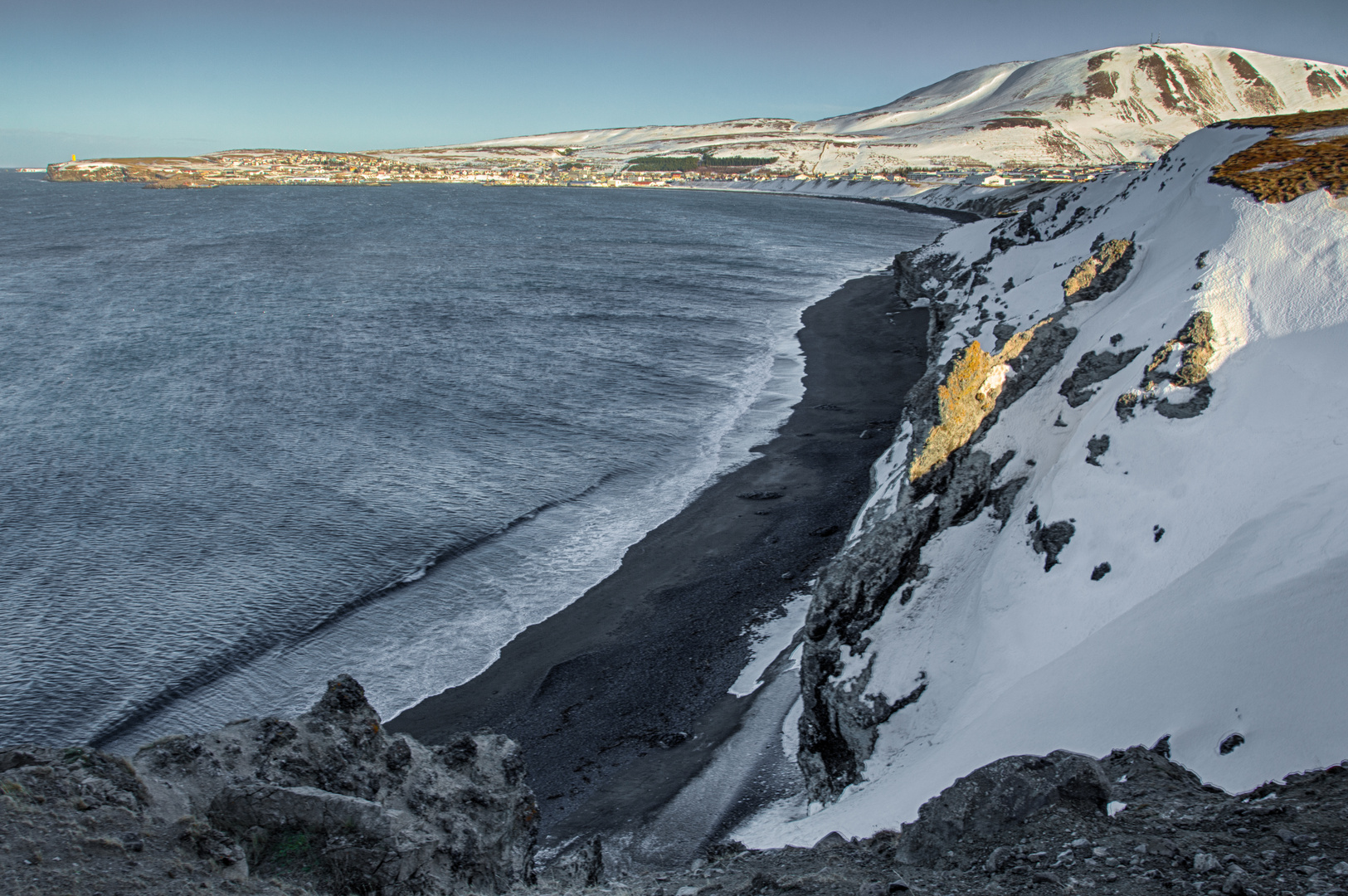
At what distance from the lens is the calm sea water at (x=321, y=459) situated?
18.4 meters

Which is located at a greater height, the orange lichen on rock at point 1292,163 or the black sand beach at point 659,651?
the orange lichen on rock at point 1292,163

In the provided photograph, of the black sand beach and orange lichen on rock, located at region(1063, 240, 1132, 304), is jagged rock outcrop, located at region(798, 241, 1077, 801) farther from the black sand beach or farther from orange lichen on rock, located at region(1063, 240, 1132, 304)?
the black sand beach

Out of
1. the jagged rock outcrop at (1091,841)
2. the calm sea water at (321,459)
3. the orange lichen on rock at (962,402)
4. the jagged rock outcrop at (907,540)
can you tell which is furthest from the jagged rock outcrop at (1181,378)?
the calm sea water at (321,459)

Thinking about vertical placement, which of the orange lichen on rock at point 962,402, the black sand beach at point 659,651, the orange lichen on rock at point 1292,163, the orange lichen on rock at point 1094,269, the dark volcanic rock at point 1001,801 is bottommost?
the black sand beach at point 659,651

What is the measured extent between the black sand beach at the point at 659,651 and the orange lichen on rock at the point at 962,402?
17.3 feet

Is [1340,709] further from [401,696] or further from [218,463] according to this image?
[218,463]

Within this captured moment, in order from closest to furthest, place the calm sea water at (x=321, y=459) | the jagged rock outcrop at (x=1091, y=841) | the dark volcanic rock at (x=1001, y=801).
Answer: the jagged rock outcrop at (x=1091, y=841) → the dark volcanic rock at (x=1001, y=801) → the calm sea water at (x=321, y=459)

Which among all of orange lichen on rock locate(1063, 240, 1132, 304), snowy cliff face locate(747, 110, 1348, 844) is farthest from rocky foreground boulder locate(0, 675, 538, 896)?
orange lichen on rock locate(1063, 240, 1132, 304)

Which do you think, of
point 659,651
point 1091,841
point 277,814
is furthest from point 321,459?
point 1091,841

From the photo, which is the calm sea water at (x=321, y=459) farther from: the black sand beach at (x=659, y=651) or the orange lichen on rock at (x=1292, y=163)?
the orange lichen on rock at (x=1292, y=163)

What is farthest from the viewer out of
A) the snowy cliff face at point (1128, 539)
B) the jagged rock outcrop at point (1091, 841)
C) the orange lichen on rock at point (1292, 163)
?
the orange lichen on rock at point (1292, 163)

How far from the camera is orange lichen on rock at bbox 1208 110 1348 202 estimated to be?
1805 cm

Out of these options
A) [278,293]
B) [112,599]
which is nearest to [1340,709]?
[112,599]

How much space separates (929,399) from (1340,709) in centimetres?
1427
